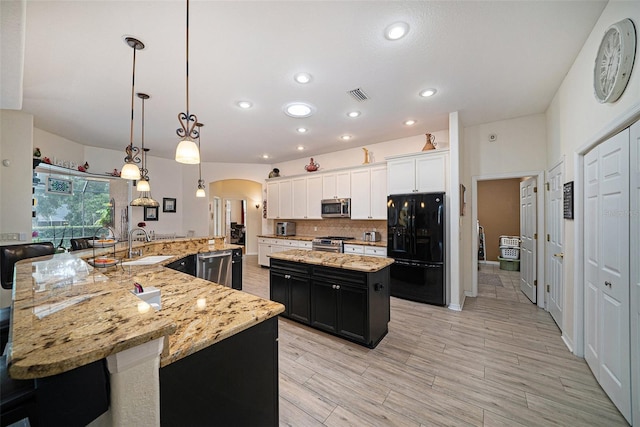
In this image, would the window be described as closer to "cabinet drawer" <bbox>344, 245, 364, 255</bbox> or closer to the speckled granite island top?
the speckled granite island top

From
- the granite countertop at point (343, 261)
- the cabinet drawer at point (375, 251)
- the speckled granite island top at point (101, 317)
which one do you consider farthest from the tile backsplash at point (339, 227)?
the speckled granite island top at point (101, 317)

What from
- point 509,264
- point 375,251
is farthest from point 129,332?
point 509,264

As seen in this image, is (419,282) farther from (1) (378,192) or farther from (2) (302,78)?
(2) (302,78)

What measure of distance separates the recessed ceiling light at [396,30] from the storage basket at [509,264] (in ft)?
20.5

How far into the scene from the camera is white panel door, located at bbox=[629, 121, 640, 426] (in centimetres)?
154

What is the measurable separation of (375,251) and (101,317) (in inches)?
160

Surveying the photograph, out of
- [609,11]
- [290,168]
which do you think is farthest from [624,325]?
[290,168]

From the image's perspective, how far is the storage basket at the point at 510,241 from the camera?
615cm

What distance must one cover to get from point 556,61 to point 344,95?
6.96ft

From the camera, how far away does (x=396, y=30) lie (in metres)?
1.94

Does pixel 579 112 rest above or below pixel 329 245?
above

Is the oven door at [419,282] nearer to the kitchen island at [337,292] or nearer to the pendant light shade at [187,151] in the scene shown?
the kitchen island at [337,292]

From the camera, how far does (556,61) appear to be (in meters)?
2.39

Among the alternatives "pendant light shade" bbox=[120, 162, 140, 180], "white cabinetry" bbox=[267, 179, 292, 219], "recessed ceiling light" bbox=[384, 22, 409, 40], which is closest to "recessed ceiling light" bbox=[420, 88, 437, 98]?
"recessed ceiling light" bbox=[384, 22, 409, 40]
